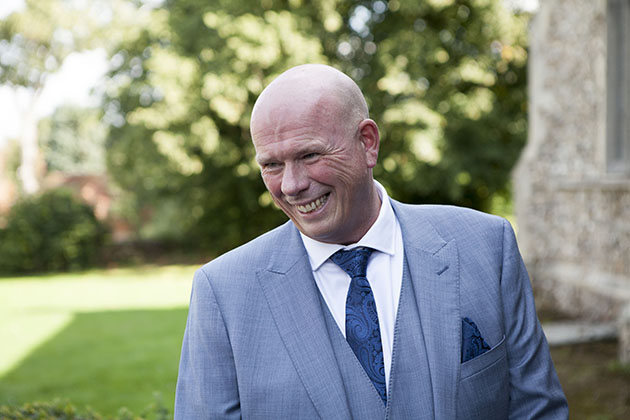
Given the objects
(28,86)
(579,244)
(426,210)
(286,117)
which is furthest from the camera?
(28,86)

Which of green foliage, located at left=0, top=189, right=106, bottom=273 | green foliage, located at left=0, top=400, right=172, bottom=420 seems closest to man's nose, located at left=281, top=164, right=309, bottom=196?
green foliage, located at left=0, top=400, right=172, bottom=420

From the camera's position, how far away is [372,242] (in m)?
2.04

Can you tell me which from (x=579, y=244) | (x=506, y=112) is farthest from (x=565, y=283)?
(x=506, y=112)

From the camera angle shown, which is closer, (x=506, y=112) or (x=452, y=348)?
(x=452, y=348)

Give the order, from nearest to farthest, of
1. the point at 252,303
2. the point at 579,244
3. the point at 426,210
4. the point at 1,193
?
the point at 252,303, the point at 426,210, the point at 579,244, the point at 1,193

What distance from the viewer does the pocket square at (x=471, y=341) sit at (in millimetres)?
1894

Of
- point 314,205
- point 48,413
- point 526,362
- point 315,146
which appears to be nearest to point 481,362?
point 526,362

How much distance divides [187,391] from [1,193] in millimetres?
37995

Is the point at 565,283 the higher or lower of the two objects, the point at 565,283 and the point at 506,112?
the lower

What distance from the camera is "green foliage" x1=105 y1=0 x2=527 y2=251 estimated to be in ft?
51.5

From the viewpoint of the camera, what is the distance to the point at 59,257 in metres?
21.2

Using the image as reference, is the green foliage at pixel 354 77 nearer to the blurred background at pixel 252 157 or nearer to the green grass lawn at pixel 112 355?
the blurred background at pixel 252 157

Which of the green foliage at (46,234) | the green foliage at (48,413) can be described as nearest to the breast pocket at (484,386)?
the green foliage at (48,413)

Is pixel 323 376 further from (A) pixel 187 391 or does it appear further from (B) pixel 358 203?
(B) pixel 358 203
